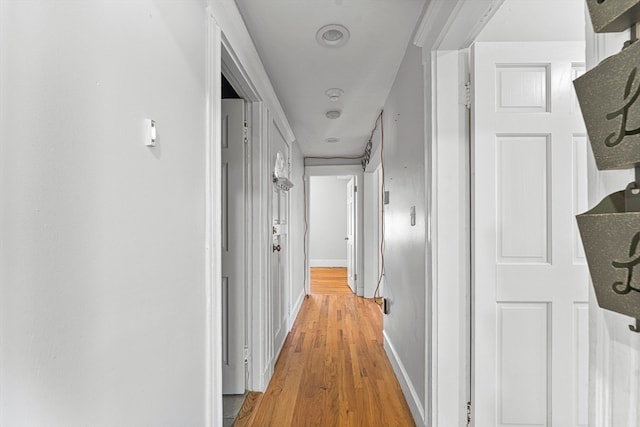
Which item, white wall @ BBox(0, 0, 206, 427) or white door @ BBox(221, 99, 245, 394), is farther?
white door @ BBox(221, 99, 245, 394)

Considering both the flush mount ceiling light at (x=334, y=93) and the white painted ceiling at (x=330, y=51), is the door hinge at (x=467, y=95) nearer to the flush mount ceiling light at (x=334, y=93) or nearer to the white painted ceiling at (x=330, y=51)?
the white painted ceiling at (x=330, y=51)

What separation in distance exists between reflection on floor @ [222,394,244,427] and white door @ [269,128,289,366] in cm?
42

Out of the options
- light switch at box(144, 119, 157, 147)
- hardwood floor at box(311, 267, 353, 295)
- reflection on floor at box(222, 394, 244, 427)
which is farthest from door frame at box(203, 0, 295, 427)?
hardwood floor at box(311, 267, 353, 295)

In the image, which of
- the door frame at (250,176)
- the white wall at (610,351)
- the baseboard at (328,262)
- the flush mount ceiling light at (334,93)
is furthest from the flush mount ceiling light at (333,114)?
the baseboard at (328,262)

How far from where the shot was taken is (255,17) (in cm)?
171

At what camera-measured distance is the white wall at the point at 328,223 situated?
338 inches

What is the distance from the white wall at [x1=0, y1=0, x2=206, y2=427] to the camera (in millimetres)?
542

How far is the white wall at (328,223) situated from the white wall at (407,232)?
5658mm

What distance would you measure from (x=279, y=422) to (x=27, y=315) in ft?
5.72

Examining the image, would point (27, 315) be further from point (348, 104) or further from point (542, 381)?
point (348, 104)

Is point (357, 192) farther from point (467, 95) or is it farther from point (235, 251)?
point (467, 95)

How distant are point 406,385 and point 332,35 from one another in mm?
2173

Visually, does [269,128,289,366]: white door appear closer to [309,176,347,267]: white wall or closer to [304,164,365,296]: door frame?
[304,164,365,296]: door frame

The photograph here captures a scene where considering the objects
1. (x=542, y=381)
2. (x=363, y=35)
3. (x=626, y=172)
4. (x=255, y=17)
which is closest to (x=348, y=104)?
(x=363, y=35)
